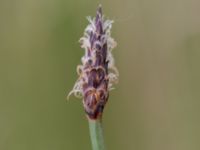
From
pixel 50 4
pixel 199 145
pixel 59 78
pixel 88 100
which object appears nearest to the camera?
pixel 88 100

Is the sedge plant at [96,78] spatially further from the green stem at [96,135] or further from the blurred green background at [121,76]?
the blurred green background at [121,76]

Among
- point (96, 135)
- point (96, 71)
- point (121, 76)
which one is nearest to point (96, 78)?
point (96, 71)

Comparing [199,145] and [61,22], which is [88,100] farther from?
[61,22]

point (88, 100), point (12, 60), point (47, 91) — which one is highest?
point (12, 60)

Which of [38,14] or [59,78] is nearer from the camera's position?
[59,78]

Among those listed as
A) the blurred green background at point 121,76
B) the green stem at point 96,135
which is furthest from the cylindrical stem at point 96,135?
the blurred green background at point 121,76

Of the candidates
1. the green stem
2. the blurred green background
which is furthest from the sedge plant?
the blurred green background

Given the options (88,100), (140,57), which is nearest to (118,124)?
(140,57)
